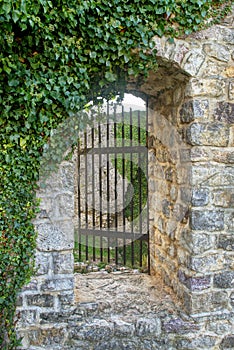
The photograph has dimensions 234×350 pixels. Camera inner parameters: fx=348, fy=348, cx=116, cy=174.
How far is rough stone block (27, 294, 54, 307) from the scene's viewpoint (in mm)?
2688

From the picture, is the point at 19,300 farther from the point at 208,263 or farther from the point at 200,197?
the point at 200,197

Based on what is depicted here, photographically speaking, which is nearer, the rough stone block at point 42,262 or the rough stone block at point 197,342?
the rough stone block at point 42,262

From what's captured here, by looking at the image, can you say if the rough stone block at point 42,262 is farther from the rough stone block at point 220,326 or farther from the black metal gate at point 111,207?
the black metal gate at point 111,207

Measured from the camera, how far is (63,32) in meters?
2.49

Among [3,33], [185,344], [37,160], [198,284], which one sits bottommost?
[185,344]

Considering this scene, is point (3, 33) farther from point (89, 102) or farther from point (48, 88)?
point (89, 102)

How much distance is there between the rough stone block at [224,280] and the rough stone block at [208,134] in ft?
3.51

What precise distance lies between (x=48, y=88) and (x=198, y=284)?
193 centimetres

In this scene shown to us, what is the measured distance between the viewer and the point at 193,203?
2814mm

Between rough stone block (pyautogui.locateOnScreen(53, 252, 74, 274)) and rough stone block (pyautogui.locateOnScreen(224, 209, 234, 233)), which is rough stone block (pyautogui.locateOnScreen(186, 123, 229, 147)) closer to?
rough stone block (pyautogui.locateOnScreen(224, 209, 234, 233))

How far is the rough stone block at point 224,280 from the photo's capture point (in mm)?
2879

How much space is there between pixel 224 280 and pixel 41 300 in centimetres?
149

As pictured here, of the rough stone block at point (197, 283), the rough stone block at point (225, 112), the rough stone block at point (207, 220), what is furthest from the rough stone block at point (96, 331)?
the rough stone block at point (225, 112)

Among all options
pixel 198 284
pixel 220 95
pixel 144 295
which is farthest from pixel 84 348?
pixel 220 95
